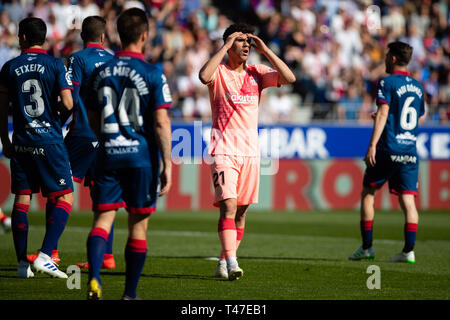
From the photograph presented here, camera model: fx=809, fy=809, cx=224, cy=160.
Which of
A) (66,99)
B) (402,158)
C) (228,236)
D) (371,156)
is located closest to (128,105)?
(66,99)

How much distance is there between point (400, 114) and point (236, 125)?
2631 mm

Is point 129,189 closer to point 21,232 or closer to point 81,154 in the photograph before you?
point 21,232

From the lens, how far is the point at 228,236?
25.8ft

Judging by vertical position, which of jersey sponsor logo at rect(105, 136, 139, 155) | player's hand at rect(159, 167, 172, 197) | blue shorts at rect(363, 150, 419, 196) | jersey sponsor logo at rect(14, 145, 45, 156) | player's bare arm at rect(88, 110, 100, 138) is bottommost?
blue shorts at rect(363, 150, 419, 196)

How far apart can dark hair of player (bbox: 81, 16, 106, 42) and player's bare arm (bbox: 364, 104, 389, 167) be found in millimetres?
3319

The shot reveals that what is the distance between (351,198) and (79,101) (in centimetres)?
1166

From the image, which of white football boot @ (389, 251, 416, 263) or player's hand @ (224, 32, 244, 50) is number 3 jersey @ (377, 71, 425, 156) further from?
player's hand @ (224, 32, 244, 50)

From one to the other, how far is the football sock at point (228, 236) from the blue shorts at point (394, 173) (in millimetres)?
2652

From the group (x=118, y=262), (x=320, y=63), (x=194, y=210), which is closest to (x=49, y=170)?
(x=118, y=262)

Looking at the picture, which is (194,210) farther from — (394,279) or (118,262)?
(394,279)

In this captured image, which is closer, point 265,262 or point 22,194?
point 22,194

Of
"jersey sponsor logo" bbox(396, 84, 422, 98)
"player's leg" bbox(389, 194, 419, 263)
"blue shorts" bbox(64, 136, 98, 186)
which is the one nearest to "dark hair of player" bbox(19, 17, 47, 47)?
"blue shorts" bbox(64, 136, 98, 186)

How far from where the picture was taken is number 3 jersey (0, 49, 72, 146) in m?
7.68

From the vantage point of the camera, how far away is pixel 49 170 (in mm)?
7797
